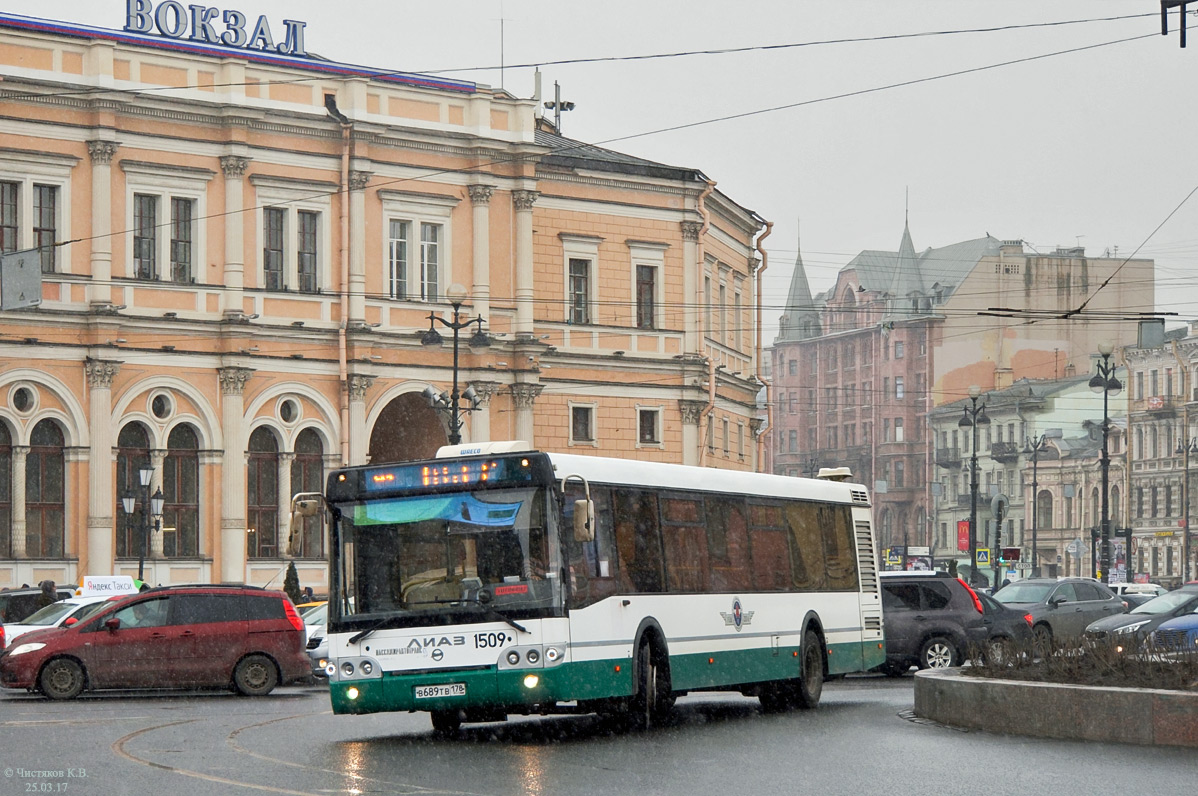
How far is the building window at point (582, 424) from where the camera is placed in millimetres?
54281

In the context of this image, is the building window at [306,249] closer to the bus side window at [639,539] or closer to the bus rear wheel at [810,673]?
the bus rear wheel at [810,673]

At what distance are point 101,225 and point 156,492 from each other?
6.48 meters

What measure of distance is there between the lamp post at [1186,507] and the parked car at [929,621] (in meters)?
66.8

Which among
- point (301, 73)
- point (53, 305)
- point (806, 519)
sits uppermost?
point (301, 73)

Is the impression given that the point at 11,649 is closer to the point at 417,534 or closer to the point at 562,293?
the point at 417,534

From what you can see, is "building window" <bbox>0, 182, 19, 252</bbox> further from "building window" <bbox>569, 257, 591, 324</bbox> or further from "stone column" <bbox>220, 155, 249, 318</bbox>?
"building window" <bbox>569, 257, 591, 324</bbox>

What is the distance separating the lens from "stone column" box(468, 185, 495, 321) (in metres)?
51.6

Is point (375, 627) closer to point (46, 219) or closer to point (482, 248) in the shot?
point (46, 219)

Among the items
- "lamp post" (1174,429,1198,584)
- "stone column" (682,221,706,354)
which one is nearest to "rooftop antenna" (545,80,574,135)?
"stone column" (682,221,706,354)

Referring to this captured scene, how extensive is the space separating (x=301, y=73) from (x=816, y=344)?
100 meters

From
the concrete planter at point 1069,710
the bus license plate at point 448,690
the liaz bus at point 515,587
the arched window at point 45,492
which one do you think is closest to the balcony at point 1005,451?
the arched window at point 45,492

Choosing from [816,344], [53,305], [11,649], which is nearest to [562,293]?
[53,305]

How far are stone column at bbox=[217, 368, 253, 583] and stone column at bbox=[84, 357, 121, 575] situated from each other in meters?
2.75

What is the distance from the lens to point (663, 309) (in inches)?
2208
